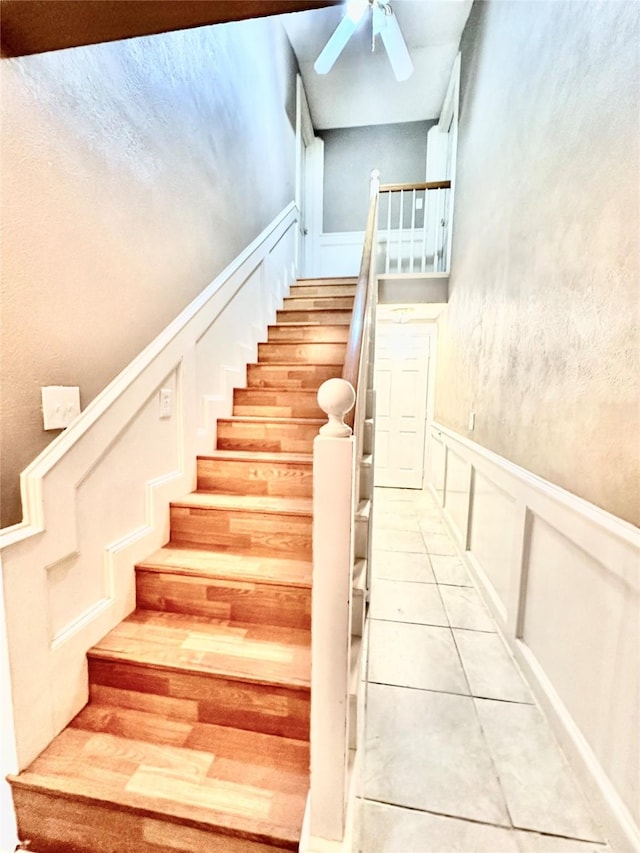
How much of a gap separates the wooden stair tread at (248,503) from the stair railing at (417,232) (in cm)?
309

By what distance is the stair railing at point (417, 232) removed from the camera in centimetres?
390

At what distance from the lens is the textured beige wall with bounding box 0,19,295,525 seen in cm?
97

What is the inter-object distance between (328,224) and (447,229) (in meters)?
1.85

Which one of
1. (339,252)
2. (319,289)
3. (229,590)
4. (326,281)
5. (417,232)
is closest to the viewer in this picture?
(229,590)

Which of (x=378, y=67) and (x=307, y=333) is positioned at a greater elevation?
(x=378, y=67)

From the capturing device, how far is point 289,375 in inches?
99.3

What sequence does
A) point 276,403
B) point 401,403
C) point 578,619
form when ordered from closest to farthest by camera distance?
point 578,619, point 276,403, point 401,403

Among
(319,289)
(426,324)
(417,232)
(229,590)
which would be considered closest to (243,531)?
(229,590)

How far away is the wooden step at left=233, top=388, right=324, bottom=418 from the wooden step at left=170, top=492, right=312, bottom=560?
2.38 feet

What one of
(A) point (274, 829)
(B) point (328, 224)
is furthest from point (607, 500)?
(B) point (328, 224)

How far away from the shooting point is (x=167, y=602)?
4.74ft

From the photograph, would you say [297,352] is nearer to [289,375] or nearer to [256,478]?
[289,375]

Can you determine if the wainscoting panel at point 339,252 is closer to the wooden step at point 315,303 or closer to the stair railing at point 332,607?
the wooden step at point 315,303

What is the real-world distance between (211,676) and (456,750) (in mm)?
894
